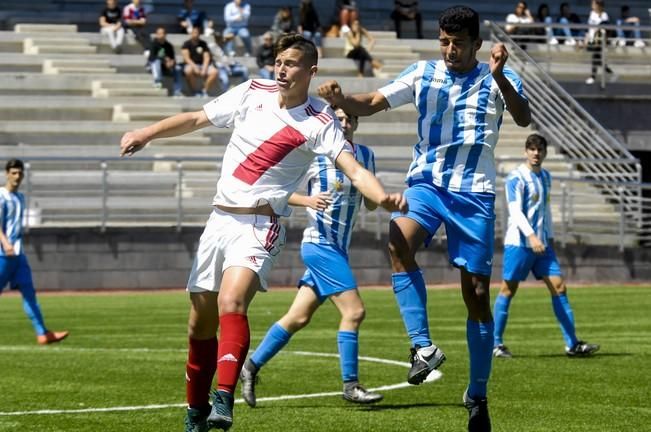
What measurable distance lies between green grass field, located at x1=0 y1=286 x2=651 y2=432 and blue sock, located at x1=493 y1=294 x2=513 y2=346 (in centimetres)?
28

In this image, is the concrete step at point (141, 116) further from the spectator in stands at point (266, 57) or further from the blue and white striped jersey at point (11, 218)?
the blue and white striped jersey at point (11, 218)

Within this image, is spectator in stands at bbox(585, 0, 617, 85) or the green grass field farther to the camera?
spectator in stands at bbox(585, 0, 617, 85)

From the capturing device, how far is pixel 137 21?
3522 centimetres

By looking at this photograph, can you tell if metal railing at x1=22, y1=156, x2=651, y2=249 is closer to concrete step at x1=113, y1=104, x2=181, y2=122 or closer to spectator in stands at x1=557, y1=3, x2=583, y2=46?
concrete step at x1=113, y1=104, x2=181, y2=122

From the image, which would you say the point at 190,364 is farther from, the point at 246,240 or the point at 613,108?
the point at 613,108

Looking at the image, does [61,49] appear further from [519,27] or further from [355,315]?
[355,315]

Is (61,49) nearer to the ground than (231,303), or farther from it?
nearer to the ground

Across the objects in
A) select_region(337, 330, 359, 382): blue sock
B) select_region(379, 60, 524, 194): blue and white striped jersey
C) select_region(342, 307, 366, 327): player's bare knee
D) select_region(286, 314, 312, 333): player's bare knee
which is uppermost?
select_region(379, 60, 524, 194): blue and white striped jersey

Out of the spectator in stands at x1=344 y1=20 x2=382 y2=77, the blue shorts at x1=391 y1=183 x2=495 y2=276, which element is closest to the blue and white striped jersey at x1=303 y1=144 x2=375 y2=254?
the blue shorts at x1=391 y1=183 x2=495 y2=276

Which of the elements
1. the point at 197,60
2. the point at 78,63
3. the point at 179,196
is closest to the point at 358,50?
the point at 197,60

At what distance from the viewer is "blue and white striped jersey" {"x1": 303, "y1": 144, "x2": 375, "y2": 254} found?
11.5 meters

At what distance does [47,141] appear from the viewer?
3164 cm

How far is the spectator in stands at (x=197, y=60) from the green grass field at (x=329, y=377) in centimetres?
1269

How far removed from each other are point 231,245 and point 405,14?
1215 inches
